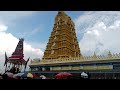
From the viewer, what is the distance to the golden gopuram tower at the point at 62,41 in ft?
86.2

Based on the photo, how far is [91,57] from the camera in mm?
21125

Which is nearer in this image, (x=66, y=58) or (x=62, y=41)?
(x=66, y=58)

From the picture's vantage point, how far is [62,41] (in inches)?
1056

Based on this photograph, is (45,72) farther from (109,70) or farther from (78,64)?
(109,70)

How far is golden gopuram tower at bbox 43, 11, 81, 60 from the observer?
86.2 ft

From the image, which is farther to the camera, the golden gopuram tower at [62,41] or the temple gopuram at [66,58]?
the golden gopuram tower at [62,41]

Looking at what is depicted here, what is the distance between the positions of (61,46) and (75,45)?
3465 mm

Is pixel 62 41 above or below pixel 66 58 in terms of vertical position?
above

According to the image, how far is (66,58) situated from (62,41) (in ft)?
12.8

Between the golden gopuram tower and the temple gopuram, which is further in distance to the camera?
the golden gopuram tower

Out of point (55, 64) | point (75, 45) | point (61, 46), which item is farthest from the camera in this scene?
point (75, 45)
